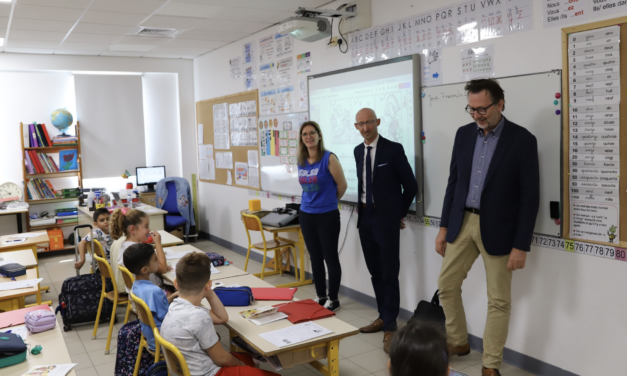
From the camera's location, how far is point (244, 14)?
4.96 meters

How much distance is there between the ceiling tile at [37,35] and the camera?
213 inches

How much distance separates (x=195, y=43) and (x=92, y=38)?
124 cm

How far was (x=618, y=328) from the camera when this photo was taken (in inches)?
103

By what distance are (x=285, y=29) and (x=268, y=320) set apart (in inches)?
102

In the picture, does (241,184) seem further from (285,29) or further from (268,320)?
(268,320)

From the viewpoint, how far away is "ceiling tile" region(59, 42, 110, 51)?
6246 millimetres

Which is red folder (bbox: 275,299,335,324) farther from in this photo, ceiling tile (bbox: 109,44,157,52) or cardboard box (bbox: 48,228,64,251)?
cardboard box (bbox: 48,228,64,251)

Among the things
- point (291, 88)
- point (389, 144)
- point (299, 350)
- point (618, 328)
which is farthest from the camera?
point (291, 88)

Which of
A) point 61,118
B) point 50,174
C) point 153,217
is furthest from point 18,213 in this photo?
point 153,217

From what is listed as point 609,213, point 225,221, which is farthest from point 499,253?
point 225,221

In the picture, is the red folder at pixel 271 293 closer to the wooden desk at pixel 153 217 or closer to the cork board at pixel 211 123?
the cork board at pixel 211 123

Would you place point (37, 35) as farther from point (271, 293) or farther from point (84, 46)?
point (271, 293)

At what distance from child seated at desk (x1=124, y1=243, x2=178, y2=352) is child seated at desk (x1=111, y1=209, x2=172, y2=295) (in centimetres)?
27

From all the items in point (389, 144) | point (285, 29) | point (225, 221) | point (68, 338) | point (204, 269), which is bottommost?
point (68, 338)
